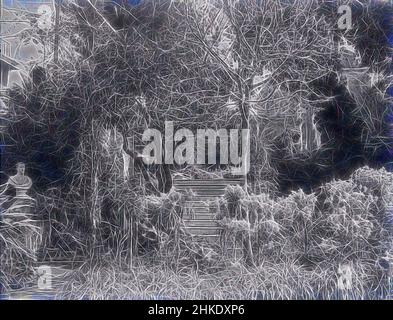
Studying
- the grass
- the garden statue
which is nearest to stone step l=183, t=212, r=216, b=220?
the grass

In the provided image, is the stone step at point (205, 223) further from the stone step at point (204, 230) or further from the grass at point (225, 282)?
the grass at point (225, 282)

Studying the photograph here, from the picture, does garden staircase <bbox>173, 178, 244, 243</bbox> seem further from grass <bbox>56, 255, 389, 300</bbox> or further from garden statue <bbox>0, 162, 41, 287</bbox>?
garden statue <bbox>0, 162, 41, 287</bbox>

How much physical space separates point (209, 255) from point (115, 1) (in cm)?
218

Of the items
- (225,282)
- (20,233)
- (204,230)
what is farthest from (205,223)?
(20,233)

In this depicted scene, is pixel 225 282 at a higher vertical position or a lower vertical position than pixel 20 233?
lower

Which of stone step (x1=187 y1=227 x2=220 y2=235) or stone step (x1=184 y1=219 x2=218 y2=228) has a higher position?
stone step (x1=184 y1=219 x2=218 y2=228)

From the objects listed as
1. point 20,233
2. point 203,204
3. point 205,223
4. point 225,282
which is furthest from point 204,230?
point 20,233

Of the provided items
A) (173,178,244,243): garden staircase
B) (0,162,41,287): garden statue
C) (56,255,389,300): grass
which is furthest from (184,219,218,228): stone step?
(0,162,41,287): garden statue

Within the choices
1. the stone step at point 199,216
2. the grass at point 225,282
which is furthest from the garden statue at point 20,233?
the stone step at point 199,216

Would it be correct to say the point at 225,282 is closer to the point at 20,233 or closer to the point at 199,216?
the point at 199,216

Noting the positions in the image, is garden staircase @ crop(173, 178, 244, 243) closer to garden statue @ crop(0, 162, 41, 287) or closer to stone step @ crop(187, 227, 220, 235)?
stone step @ crop(187, 227, 220, 235)

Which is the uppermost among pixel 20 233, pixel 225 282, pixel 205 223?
pixel 205 223

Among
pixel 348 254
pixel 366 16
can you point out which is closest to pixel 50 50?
pixel 366 16
